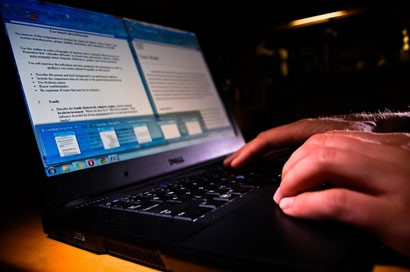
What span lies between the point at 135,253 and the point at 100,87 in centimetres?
39

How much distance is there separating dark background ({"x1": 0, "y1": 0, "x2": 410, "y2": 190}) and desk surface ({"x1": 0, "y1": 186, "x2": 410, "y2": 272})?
42cm

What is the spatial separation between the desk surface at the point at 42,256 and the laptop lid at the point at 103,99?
67mm

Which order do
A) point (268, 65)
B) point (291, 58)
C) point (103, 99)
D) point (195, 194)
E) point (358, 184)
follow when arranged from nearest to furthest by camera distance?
point (358, 184) < point (195, 194) < point (103, 99) < point (291, 58) < point (268, 65)

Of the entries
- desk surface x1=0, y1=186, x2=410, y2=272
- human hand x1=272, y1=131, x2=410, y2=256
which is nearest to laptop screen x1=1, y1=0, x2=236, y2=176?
desk surface x1=0, y1=186, x2=410, y2=272

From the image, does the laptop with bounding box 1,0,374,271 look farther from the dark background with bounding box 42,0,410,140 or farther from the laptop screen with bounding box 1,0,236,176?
the dark background with bounding box 42,0,410,140

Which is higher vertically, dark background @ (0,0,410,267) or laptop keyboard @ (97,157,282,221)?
dark background @ (0,0,410,267)

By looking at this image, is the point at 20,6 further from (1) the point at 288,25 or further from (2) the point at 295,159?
(1) the point at 288,25

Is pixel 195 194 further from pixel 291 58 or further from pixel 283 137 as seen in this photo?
pixel 291 58

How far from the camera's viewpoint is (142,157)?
66 centimetres

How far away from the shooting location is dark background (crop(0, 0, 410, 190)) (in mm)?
1259

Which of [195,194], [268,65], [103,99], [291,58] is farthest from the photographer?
[268,65]

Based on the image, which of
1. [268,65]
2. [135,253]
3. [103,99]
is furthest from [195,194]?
[268,65]

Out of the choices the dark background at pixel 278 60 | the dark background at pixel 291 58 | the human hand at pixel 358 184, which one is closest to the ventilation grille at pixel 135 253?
the human hand at pixel 358 184

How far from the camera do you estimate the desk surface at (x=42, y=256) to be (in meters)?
0.36
